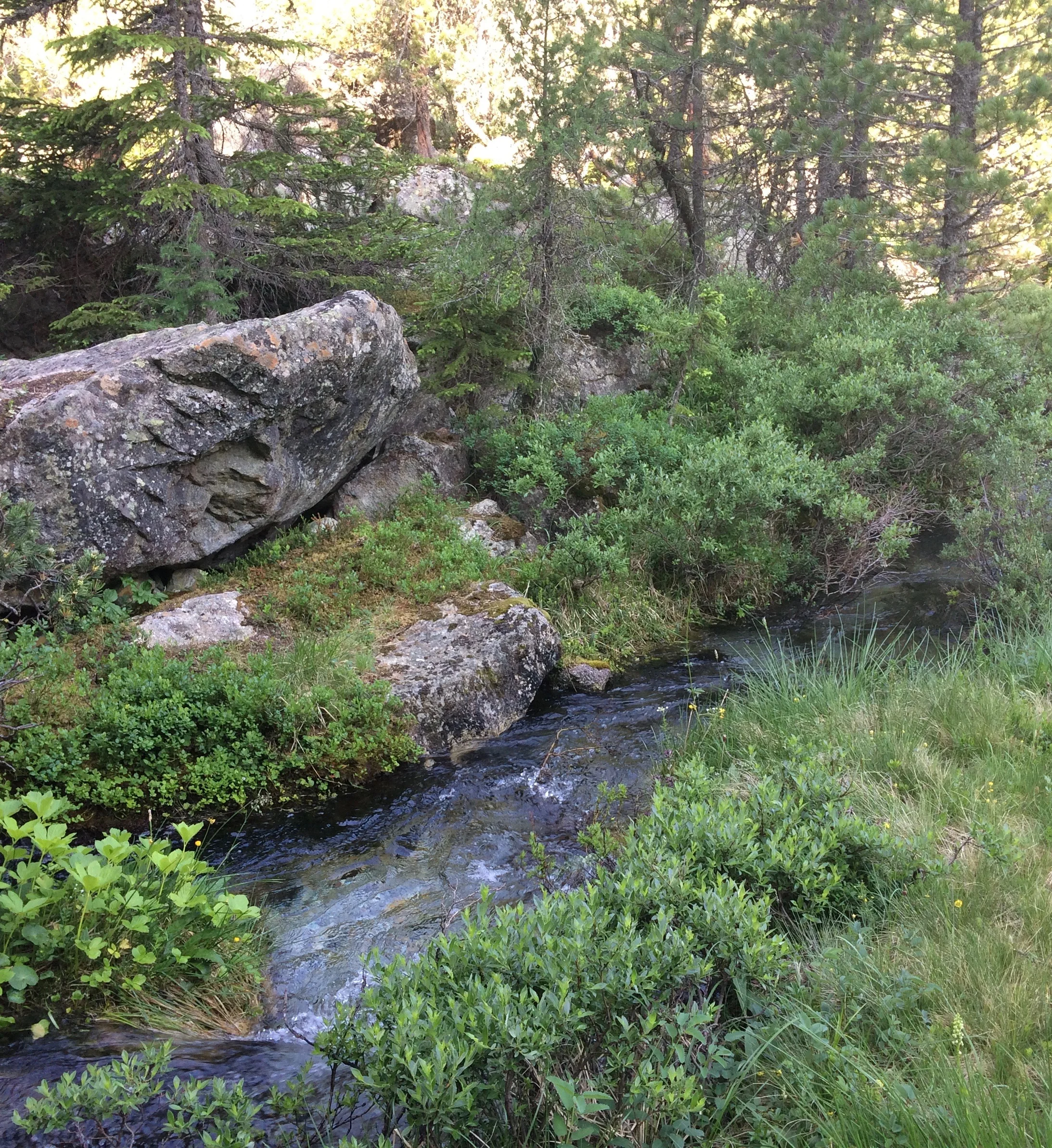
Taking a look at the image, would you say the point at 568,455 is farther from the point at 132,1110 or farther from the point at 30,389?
the point at 132,1110

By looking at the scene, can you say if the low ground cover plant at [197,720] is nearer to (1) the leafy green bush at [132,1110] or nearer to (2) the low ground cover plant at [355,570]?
(2) the low ground cover plant at [355,570]

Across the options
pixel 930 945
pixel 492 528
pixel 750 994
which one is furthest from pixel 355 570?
pixel 930 945

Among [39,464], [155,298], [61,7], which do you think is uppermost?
[61,7]

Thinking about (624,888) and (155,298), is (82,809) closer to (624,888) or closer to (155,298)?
(624,888)

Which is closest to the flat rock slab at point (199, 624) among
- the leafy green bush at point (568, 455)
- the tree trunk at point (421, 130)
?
the leafy green bush at point (568, 455)

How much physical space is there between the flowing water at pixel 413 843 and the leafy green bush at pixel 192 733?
32 centimetres

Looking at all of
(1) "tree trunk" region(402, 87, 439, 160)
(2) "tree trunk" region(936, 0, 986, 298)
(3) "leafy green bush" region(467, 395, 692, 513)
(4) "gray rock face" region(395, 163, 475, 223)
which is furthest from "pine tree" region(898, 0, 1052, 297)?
Answer: (1) "tree trunk" region(402, 87, 439, 160)

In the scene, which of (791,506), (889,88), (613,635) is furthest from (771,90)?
(613,635)

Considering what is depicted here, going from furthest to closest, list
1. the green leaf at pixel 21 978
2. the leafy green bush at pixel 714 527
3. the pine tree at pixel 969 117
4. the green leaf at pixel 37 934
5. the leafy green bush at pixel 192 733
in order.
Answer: the pine tree at pixel 969 117, the leafy green bush at pixel 714 527, the leafy green bush at pixel 192 733, the green leaf at pixel 37 934, the green leaf at pixel 21 978

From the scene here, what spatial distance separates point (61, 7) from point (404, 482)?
6485 millimetres

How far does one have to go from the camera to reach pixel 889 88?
11719mm

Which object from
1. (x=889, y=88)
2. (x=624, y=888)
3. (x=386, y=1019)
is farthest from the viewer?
(x=889, y=88)

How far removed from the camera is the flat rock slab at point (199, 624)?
7.05 m

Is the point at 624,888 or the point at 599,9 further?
the point at 599,9
